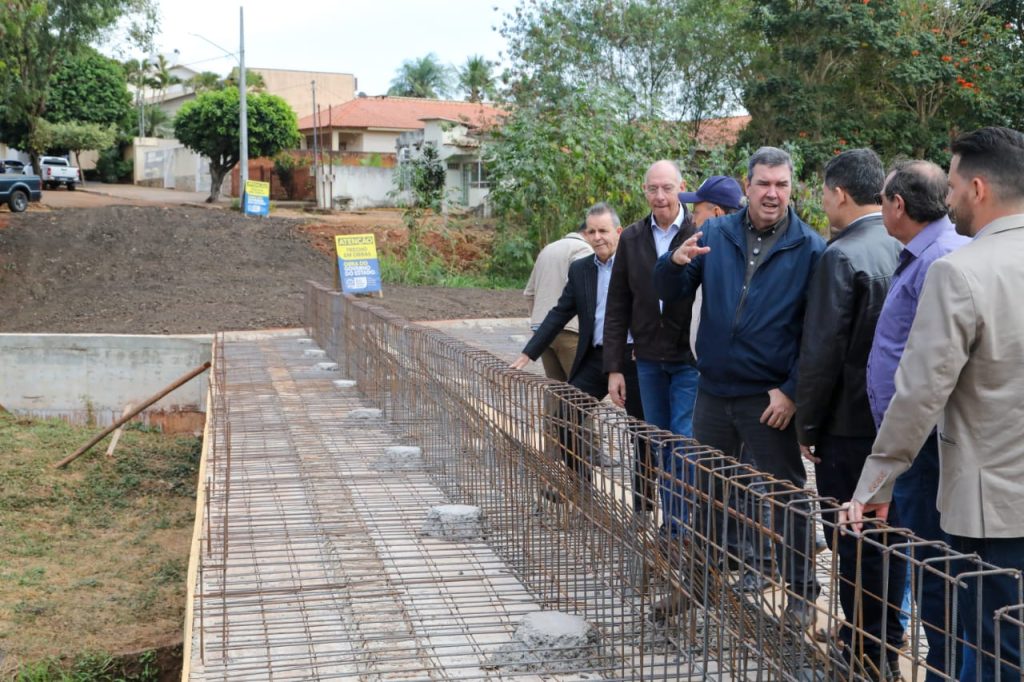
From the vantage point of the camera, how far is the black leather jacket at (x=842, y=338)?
354 centimetres

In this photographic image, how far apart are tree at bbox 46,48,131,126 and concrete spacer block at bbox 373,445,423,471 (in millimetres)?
43842

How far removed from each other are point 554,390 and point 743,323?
88 cm

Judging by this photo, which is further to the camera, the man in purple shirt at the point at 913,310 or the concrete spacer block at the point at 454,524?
the concrete spacer block at the point at 454,524

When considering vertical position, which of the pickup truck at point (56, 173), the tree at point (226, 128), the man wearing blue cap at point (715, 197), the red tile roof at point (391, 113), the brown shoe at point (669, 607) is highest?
the red tile roof at point (391, 113)

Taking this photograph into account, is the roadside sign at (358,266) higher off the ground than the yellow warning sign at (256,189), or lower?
lower

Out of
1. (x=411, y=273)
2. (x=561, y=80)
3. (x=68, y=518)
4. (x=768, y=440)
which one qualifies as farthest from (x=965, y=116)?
(x=768, y=440)

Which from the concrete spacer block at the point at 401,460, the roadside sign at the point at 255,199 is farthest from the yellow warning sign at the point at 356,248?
Answer: the roadside sign at the point at 255,199

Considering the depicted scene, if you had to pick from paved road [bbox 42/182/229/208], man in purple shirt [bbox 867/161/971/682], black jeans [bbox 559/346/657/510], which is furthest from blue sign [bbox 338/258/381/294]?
man in purple shirt [bbox 867/161/971/682]

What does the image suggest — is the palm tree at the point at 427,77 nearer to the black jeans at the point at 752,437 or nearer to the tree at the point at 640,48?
the tree at the point at 640,48

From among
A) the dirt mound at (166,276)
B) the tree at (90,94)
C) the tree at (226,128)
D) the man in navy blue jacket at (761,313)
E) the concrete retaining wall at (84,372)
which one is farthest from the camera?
the tree at (90,94)

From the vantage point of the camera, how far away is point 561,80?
29.4 meters

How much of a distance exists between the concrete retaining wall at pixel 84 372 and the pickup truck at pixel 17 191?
12.1 m

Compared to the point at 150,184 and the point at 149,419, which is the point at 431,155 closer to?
the point at 149,419

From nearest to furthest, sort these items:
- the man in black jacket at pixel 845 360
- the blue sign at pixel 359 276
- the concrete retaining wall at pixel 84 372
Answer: the man in black jacket at pixel 845 360 → the concrete retaining wall at pixel 84 372 → the blue sign at pixel 359 276
